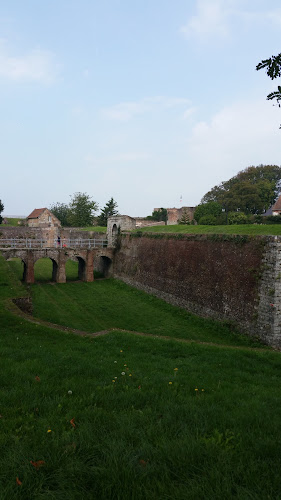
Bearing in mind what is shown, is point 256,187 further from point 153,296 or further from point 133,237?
point 153,296

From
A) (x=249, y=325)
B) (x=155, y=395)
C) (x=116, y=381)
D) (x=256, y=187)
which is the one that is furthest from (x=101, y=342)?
(x=256, y=187)

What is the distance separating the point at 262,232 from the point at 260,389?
1139 centimetres

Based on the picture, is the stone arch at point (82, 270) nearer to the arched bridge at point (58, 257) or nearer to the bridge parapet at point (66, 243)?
the arched bridge at point (58, 257)

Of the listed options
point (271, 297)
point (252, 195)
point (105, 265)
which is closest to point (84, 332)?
point (271, 297)

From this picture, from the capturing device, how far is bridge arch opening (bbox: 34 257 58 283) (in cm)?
2909

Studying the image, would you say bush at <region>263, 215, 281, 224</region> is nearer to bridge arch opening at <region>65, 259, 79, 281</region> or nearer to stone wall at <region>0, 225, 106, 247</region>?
bridge arch opening at <region>65, 259, 79, 281</region>

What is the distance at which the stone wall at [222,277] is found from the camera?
13984 mm

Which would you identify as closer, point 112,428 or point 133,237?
point 112,428

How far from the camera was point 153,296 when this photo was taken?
2322 cm

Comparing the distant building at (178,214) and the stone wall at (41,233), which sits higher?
the distant building at (178,214)

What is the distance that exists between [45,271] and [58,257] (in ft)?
19.9

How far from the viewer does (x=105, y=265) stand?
33031 mm

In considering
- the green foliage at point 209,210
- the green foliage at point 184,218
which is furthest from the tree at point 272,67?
the green foliage at point 184,218

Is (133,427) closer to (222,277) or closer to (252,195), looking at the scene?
(222,277)
